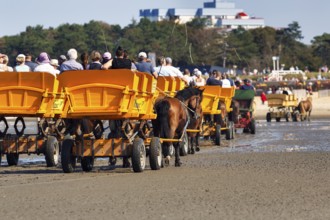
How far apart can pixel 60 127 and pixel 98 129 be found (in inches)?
98.7

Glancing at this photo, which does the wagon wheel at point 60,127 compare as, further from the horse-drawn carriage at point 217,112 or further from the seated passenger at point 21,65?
→ the horse-drawn carriage at point 217,112

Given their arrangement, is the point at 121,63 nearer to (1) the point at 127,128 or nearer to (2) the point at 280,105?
(1) the point at 127,128

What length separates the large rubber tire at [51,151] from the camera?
2086 cm

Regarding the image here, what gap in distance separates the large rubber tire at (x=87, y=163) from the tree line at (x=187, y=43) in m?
64.4

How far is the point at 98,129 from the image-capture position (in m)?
20.4

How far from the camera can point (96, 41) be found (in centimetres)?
10694

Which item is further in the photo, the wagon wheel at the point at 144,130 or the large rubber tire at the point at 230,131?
the large rubber tire at the point at 230,131

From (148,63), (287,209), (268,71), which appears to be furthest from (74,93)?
(268,71)

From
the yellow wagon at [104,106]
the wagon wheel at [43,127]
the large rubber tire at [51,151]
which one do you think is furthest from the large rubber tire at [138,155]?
the wagon wheel at [43,127]

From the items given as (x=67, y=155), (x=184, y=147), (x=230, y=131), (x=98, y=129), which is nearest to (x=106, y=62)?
(x=98, y=129)

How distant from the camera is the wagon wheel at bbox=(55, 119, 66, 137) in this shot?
22.0 meters

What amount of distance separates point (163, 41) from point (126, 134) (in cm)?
10877

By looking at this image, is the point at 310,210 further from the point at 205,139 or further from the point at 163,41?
the point at 163,41

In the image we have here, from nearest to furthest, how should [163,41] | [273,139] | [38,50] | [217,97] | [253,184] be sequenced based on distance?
[253,184] < [217,97] < [273,139] < [38,50] < [163,41]
